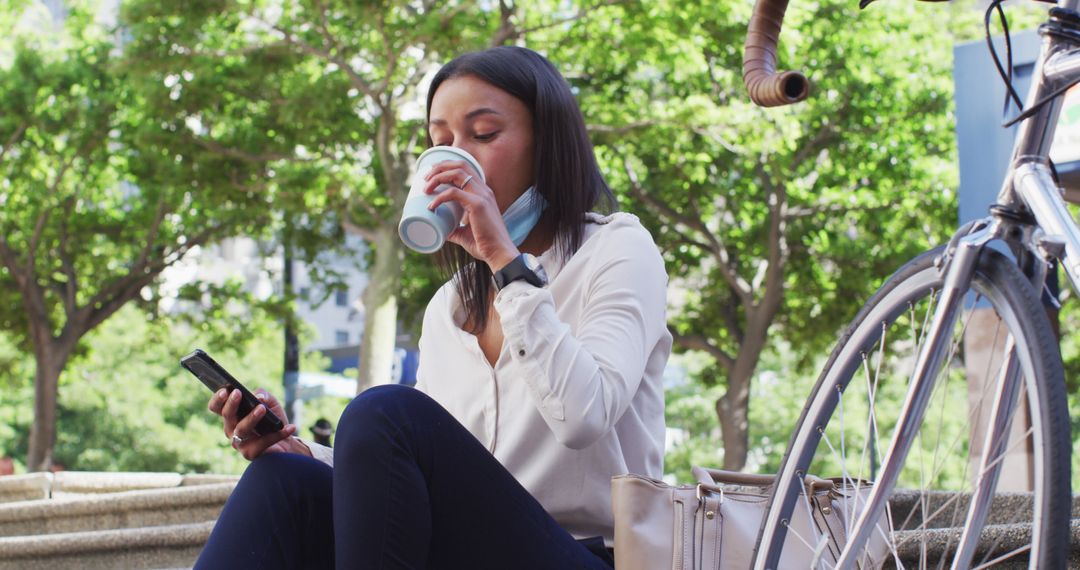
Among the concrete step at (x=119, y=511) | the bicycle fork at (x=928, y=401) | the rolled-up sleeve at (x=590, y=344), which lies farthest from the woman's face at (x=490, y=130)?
the concrete step at (x=119, y=511)

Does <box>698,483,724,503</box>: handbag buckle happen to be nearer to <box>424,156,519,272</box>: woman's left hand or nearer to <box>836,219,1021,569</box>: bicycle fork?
<box>836,219,1021,569</box>: bicycle fork

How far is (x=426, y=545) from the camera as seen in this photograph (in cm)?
213

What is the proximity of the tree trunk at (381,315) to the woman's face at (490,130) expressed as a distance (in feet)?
37.8

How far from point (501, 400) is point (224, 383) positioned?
1.79 feet

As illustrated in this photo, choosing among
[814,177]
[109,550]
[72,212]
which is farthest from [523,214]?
[72,212]

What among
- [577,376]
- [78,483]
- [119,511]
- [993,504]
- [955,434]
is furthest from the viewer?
[78,483]

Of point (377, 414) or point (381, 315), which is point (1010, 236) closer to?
point (377, 414)

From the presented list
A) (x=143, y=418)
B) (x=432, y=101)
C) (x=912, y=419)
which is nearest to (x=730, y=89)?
(x=432, y=101)

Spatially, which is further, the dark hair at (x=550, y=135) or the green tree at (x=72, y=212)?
the green tree at (x=72, y=212)

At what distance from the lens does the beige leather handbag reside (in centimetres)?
203

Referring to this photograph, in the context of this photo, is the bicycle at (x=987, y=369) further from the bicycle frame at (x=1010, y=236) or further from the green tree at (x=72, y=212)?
the green tree at (x=72, y=212)

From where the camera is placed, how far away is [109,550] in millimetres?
5008

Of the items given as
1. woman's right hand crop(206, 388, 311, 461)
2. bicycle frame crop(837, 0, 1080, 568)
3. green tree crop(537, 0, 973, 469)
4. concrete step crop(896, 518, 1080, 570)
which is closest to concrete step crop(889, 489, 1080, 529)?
concrete step crop(896, 518, 1080, 570)

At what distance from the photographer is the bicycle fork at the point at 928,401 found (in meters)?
1.65
